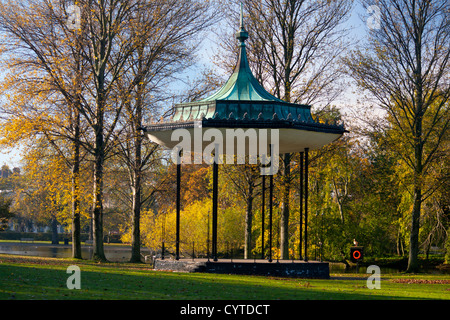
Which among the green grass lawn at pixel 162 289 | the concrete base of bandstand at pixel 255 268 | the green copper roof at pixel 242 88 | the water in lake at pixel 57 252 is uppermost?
the green copper roof at pixel 242 88

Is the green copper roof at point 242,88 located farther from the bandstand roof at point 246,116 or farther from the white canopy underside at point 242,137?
the white canopy underside at point 242,137

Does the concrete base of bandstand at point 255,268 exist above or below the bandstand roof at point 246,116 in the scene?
below

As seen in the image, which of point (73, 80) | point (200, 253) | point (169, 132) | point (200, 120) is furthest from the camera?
point (200, 253)

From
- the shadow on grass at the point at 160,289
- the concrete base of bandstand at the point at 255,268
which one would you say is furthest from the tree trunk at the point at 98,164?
the shadow on grass at the point at 160,289

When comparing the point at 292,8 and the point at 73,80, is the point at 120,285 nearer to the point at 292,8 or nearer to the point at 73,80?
the point at 73,80

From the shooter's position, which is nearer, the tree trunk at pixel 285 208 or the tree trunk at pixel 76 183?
the tree trunk at pixel 76 183

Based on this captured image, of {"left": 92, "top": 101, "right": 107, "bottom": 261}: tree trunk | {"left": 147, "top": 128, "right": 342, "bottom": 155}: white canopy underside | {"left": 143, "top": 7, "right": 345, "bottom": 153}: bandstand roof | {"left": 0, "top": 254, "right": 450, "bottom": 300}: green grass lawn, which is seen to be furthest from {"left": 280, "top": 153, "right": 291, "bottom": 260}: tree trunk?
{"left": 0, "top": 254, "right": 450, "bottom": 300}: green grass lawn

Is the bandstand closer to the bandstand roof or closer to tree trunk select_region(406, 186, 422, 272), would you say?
the bandstand roof

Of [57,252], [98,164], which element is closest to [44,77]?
[98,164]

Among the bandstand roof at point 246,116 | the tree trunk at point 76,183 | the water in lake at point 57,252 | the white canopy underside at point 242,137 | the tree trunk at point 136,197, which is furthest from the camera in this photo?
the water in lake at point 57,252

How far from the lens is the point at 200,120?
17.3 metres

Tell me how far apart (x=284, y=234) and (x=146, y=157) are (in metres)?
8.53

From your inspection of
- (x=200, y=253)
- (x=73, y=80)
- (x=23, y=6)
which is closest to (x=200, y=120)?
(x=73, y=80)

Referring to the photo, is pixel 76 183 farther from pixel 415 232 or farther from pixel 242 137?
pixel 415 232
